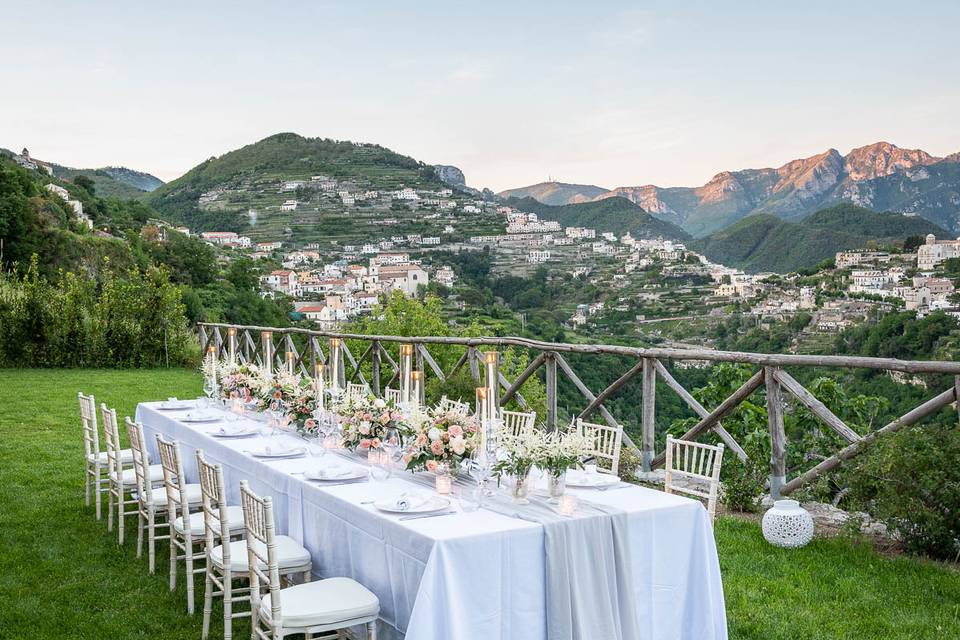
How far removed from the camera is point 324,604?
3209 mm

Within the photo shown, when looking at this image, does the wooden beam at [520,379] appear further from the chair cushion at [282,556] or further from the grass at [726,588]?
the chair cushion at [282,556]

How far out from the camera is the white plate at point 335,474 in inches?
159

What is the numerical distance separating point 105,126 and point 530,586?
93.2 ft

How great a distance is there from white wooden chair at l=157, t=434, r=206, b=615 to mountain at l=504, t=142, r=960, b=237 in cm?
3701

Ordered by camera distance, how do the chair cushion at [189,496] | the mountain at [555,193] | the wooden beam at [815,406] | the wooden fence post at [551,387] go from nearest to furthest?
the chair cushion at [189,496], the wooden beam at [815,406], the wooden fence post at [551,387], the mountain at [555,193]

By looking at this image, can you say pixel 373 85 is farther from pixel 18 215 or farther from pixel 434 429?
pixel 434 429

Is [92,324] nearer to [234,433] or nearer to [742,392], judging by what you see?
[234,433]

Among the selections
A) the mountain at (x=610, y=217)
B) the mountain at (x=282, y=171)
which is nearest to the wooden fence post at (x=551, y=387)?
the mountain at (x=610, y=217)

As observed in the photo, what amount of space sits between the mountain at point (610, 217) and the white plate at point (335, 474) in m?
49.8

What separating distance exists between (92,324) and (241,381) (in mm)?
10415

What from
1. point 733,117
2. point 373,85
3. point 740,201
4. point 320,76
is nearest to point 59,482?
point 320,76

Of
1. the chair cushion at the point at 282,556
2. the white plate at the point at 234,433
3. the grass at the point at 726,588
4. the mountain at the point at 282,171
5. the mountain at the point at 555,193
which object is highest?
the mountain at the point at 282,171

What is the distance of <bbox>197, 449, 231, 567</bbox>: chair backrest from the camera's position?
3.66m

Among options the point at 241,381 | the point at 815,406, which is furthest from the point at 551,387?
the point at 241,381
